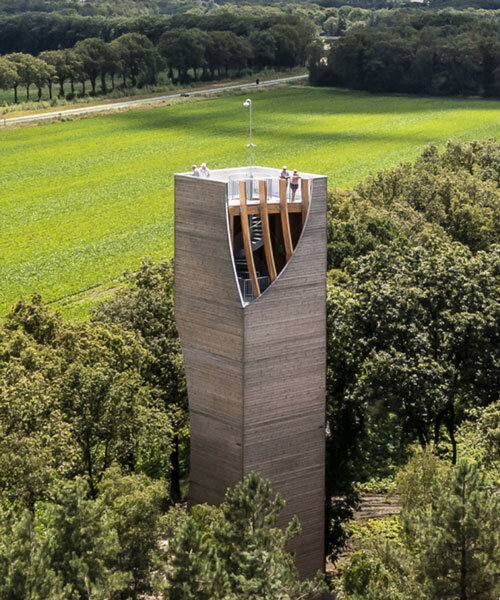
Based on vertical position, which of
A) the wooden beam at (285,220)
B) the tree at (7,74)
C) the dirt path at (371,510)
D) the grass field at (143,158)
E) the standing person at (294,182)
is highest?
the standing person at (294,182)

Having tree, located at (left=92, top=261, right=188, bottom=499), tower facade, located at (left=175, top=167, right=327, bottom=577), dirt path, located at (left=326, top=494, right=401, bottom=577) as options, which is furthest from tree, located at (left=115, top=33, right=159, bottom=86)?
tower facade, located at (left=175, top=167, right=327, bottom=577)

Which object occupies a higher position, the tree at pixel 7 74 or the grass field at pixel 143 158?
the tree at pixel 7 74

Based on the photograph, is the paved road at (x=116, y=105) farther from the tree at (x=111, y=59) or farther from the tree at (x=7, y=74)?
the tree at (x=111, y=59)

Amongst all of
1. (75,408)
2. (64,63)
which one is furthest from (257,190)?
(64,63)

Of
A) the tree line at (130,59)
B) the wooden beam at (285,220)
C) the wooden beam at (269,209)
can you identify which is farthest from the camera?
the tree line at (130,59)

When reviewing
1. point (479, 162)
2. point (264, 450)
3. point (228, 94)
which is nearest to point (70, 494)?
point (264, 450)

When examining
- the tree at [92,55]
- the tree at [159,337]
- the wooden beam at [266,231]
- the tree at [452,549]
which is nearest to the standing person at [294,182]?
the wooden beam at [266,231]

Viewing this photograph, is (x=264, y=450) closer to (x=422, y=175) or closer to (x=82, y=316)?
(x=82, y=316)
